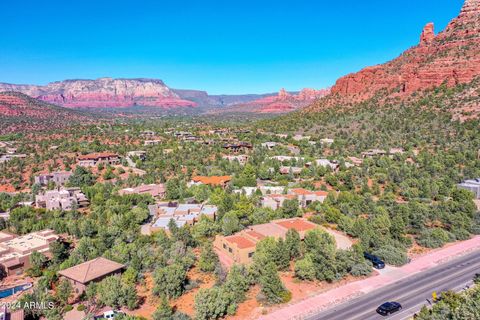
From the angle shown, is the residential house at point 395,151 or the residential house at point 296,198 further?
the residential house at point 395,151

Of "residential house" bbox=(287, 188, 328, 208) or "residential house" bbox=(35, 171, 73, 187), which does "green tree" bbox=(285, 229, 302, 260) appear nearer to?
"residential house" bbox=(287, 188, 328, 208)

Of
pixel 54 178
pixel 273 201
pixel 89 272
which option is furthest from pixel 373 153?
pixel 54 178

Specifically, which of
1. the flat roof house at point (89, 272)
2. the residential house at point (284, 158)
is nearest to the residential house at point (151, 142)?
the residential house at point (284, 158)

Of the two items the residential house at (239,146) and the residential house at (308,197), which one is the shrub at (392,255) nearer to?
the residential house at (308,197)

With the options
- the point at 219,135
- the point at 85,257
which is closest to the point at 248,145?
the point at 219,135

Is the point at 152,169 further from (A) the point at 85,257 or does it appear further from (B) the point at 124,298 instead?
(B) the point at 124,298

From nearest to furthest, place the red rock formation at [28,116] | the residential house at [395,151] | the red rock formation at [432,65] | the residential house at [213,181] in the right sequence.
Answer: the residential house at [213,181] → the residential house at [395,151] → the red rock formation at [432,65] → the red rock formation at [28,116]
